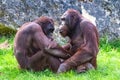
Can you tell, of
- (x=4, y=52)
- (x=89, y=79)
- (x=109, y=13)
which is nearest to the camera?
(x=89, y=79)

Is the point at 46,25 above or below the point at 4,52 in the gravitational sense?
above

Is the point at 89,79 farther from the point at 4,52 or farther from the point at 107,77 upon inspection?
the point at 4,52

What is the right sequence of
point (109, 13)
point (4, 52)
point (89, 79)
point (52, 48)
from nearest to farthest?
point (89, 79) < point (52, 48) < point (4, 52) < point (109, 13)

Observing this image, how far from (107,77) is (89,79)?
1.02 ft

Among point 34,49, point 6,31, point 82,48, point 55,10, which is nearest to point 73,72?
point 82,48

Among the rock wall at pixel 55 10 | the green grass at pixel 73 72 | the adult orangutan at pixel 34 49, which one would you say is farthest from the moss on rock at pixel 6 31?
the adult orangutan at pixel 34 49

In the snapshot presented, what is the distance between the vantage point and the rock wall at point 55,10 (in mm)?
9875

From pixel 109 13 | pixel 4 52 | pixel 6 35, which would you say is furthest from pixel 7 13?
pixel 109 13

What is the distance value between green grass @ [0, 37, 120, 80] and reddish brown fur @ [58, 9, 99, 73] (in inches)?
6.2

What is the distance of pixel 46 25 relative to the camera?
309 inches

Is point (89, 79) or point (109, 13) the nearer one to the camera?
point (89, 79)

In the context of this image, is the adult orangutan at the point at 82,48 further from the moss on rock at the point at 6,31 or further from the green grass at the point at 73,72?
the moss on rock at the point at 6,31

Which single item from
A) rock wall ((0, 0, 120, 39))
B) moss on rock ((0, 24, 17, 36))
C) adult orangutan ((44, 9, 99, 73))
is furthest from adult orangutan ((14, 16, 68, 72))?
moss on rock ((0, 24, 17, 36))

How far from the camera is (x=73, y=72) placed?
295 inches
